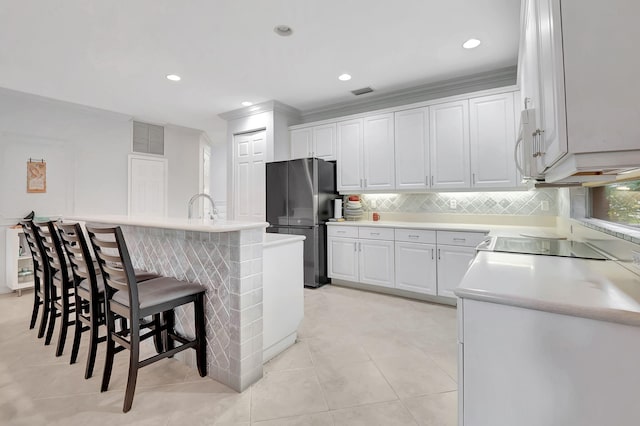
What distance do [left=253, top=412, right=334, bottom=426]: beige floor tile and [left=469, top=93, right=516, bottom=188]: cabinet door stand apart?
115 inches

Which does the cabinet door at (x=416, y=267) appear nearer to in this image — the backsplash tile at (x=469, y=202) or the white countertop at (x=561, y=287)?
the backsplash tile at (x=469, y=202)

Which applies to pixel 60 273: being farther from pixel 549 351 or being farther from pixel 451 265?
pixel 451 265

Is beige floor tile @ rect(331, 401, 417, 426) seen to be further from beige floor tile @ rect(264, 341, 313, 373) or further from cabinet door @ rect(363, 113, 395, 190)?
cabinet door @ rect(363, 113, 395, 190)

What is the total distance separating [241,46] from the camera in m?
2.97

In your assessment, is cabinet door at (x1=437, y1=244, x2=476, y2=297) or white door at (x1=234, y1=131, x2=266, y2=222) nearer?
cabinet door at (x1=437, y1=244, x2=476, y2=297)

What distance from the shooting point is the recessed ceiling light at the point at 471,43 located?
288cm

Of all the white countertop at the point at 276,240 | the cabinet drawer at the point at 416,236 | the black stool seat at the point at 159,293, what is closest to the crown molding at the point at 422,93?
the cabinet drawer at the point at 416,236

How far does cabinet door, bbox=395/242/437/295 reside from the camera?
3.38 meters

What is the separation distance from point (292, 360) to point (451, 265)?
2.03 meters

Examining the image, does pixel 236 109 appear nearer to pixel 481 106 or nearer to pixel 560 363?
pixel 481 106

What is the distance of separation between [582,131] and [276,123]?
4.29 m

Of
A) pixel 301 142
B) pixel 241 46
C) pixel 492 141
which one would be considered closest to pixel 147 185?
pixel 301 142

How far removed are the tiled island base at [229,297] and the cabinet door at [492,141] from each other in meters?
2.74

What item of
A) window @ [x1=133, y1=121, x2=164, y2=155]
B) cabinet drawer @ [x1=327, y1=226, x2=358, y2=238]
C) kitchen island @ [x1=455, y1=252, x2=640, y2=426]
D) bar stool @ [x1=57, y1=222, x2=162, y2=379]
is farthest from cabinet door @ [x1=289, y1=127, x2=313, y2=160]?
kitchen island @ [x1=455, y1=252, x2=640, y2=426]
